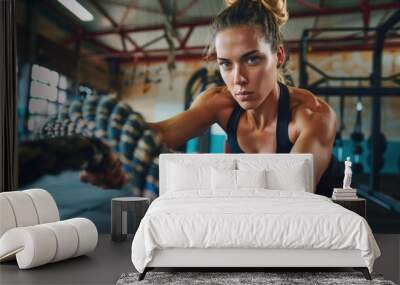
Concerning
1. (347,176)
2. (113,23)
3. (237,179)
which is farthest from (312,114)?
(113,23)

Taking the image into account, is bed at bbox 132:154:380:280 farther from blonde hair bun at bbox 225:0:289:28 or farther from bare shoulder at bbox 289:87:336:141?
blonde hair bun at bbox 225:0:289:28

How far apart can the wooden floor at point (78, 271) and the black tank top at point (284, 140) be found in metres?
1.95

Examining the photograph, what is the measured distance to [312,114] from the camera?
6.58 metres

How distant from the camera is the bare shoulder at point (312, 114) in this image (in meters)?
6.54

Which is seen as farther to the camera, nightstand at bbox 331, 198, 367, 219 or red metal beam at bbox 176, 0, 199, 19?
red metal beam at bbox 176, 0, 199, 19

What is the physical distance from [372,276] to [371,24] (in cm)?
328

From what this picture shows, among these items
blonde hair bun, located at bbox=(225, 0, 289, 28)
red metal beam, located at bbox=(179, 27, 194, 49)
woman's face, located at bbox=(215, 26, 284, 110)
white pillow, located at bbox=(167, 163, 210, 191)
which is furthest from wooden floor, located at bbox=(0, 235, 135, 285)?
blonde hair bun, located at bbox=(225, 0, 289, 28)

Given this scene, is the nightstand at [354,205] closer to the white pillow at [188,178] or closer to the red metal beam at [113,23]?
the white pillow at [188,178]

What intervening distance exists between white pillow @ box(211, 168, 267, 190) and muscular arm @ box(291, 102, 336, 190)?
83cm

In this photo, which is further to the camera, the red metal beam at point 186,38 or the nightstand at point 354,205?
the red metal beam at point 186,38

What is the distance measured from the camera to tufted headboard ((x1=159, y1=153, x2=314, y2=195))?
6214 mm

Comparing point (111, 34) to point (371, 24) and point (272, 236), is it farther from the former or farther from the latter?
point (272, 236)

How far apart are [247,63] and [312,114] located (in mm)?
934

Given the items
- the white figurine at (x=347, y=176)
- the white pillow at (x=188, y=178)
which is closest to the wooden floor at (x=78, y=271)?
the white pillow at (x=188, y=178)
